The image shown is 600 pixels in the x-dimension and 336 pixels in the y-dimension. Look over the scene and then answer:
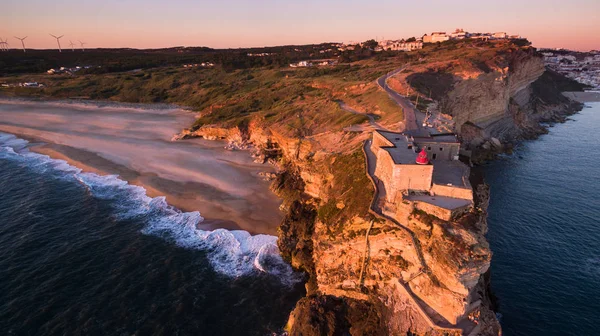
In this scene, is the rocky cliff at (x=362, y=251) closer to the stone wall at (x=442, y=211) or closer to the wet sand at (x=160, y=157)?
the stone wall at (x=442, y=211)

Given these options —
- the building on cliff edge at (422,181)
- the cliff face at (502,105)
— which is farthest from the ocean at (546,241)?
the building on cliff edge at (422,181)

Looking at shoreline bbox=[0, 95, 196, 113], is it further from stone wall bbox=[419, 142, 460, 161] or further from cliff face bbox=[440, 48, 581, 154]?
stone wall bbox=[419, 142, 460, 161]

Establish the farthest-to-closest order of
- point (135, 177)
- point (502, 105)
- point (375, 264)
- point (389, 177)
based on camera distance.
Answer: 1. point (502, 105)
2. point (135, 177)
3. point (389, 177)
4. point (375, 264)

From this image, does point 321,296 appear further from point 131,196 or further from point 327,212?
point 131,196

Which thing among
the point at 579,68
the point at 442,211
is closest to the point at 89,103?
the point at 442,211

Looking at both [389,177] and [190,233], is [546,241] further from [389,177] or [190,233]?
[190,233]

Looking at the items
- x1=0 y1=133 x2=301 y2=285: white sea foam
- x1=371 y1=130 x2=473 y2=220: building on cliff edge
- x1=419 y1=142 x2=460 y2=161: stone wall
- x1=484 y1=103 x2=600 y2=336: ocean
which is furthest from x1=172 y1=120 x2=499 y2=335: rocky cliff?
x1=484 y1=103 x2=600 y2=336: ocean
